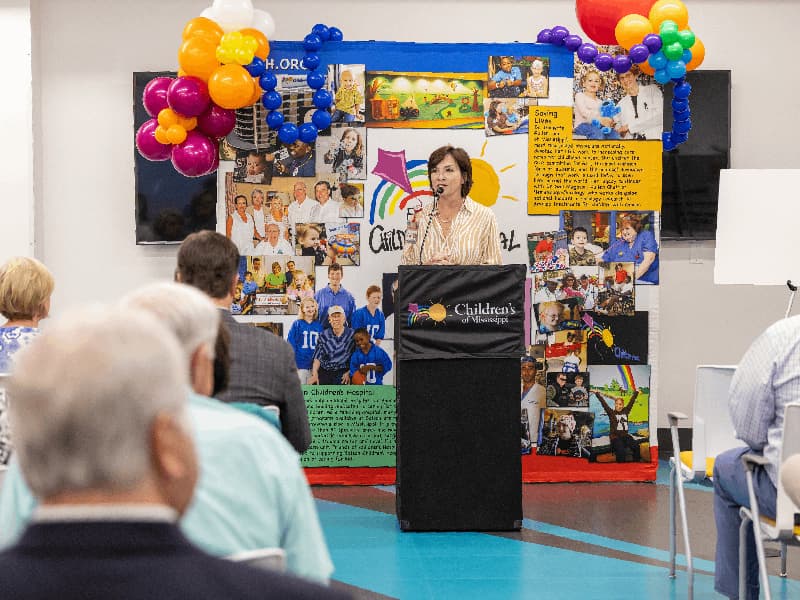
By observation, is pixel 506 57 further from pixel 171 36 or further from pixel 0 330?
pixel 0 330

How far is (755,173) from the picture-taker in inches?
169

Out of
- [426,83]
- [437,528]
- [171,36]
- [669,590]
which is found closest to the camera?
[669,590]

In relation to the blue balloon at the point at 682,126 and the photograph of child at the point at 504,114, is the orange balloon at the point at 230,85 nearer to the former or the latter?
the photograph of child at the point at 504,114

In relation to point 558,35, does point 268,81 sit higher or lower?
lower

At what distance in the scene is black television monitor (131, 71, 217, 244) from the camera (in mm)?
7082

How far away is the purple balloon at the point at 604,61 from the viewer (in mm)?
6309

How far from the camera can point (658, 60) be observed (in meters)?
6.10

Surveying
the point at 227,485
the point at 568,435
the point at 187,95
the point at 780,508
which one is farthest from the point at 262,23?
the point at 227,485

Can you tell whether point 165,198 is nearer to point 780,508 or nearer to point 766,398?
point 766,398

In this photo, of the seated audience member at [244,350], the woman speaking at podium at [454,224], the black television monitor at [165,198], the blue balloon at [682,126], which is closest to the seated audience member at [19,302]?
the seated audience member at [244,350]

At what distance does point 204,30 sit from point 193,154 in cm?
66

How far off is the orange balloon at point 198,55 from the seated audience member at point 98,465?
496 centimetres

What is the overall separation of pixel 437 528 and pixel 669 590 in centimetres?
131

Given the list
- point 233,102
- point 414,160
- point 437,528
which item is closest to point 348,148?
point 414,160
